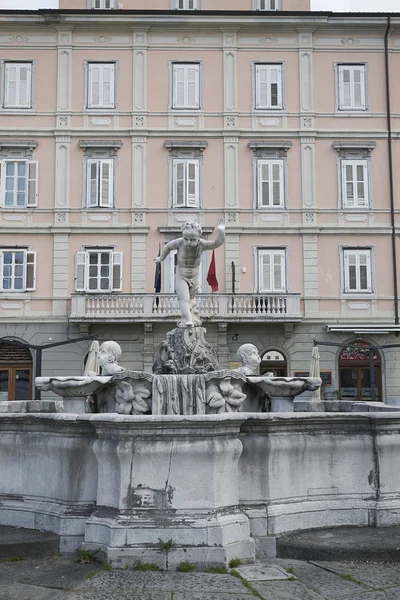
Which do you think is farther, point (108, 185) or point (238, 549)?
point (108, 185)

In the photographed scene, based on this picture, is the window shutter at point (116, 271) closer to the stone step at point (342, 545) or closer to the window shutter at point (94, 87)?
the window shutter at point (94, 87)

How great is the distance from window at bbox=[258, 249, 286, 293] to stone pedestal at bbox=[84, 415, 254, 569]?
69.7 ft

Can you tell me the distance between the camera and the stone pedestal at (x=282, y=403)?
295 inches

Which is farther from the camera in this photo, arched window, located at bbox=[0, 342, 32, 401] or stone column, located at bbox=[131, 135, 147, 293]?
stone column, located at bbox=[131, 135, 147, 293]

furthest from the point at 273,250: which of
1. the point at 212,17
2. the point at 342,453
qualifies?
the point at 342,453

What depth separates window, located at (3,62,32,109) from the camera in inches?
1103

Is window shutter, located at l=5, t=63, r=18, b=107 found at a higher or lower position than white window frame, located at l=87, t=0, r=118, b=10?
lower

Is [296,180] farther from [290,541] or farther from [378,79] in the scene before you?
[290,541]

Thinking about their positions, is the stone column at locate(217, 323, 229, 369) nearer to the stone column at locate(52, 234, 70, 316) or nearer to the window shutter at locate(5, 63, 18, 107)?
the stone column at locate(52, 234, 70, 316)

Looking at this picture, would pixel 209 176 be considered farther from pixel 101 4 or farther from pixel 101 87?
pixel 101 4

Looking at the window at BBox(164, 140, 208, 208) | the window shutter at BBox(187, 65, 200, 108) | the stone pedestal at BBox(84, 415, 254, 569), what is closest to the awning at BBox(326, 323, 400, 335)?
the window at BBox(164, 140, 208, 208)

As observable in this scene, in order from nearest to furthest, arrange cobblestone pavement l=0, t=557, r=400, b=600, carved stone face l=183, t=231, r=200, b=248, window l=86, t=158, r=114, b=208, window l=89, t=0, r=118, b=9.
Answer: cobblestone pavement l=0, t=557, r=400, b=600 → carved stone face l=183, t=231, r=200, b=248 → window l=86, t=158, r=114, b=208 → window l=89, t=0, r=118, b=9

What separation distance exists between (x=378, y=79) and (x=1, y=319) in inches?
695

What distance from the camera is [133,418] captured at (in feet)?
19.4
